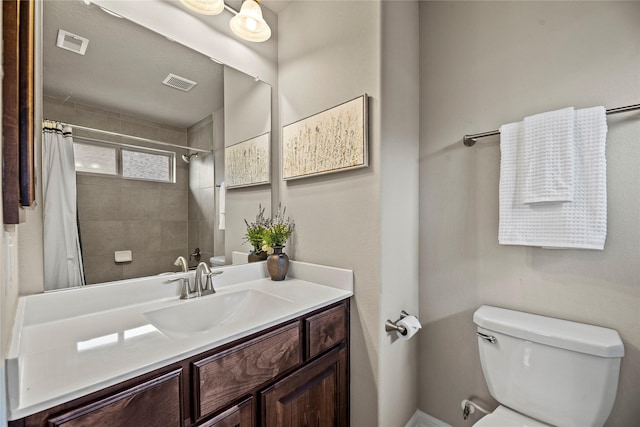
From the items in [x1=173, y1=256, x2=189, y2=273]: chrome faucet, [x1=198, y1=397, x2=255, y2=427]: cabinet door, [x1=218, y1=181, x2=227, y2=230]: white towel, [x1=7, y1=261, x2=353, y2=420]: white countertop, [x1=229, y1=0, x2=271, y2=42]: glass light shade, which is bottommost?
[x1=198, y1=397, x2=255, y2=427]: cabinet door

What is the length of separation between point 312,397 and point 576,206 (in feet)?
4.23

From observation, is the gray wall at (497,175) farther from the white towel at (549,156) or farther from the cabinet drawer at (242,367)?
the cabinet drawer at (242,367)

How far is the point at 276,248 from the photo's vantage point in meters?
1.55

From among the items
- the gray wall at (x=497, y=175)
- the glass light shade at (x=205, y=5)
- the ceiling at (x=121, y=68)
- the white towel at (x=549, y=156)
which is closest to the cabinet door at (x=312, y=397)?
the gray wall at (x=497, y=175)

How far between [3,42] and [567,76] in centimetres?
179

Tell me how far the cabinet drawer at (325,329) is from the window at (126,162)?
913 millimetres

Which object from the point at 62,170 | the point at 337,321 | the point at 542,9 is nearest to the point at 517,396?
the point at 337,321

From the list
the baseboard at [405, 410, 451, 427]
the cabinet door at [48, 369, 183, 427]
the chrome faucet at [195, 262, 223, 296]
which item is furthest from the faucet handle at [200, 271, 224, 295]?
the baseboard at [405, 410, 451, 427]

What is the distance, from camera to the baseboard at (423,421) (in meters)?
1.52

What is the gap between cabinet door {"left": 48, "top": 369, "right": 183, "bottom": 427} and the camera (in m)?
0.60

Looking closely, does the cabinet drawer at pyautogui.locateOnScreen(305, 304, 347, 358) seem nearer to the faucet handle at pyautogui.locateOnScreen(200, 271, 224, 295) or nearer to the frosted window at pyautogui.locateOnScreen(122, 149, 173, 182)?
the faucet handle at pyautogui.locateOnScreen(200, 271, 224, 295)

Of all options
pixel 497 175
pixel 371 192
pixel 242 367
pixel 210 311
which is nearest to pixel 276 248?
pixel 210 311

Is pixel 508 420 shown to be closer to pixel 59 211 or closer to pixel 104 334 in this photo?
pixel 104 334

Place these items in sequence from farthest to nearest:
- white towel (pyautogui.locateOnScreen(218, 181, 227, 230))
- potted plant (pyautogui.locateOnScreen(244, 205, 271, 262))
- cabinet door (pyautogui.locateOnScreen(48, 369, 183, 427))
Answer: potted plant (pyautogui.locateOnScreen(244, 205, 271, 262))
white towel (pyautogui.locateOnScreen(218, 181, 227, 230))
cabinet door (pyautogui.locateOnScreen(48, 369, 183, 427))
